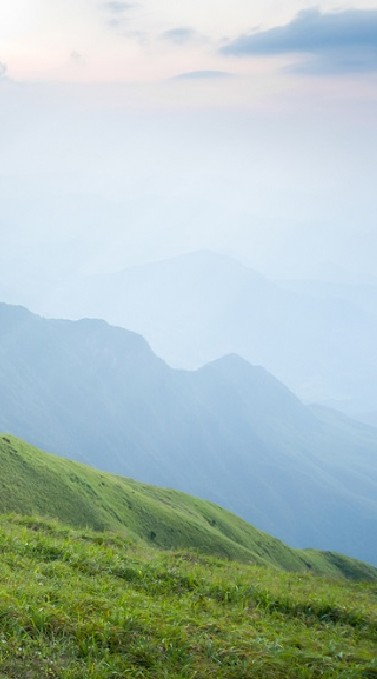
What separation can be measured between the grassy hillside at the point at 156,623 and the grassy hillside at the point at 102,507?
23.6 m

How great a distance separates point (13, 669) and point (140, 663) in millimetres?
2756

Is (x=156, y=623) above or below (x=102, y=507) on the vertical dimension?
below

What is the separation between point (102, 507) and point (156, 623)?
40687mm

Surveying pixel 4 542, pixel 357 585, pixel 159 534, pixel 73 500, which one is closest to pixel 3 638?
pixel 4 542

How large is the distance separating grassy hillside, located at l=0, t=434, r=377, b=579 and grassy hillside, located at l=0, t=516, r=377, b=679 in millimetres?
23600

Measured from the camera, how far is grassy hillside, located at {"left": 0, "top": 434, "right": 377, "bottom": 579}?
49288 millimetres

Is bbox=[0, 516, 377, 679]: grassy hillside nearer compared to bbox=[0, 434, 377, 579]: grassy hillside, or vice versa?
bbox=[0, 516, 377, 679]: grassy hillside

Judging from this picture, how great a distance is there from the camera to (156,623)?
15445 mm

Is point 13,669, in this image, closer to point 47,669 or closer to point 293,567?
point 47,669

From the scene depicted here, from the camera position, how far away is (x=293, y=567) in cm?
7331

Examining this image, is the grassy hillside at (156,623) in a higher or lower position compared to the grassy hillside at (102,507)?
lower

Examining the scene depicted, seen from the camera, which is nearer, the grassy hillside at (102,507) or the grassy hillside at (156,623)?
the grassy hillside at (156,623)

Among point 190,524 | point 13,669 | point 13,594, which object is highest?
point 190,524

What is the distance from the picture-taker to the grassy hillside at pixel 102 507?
1940 inches
